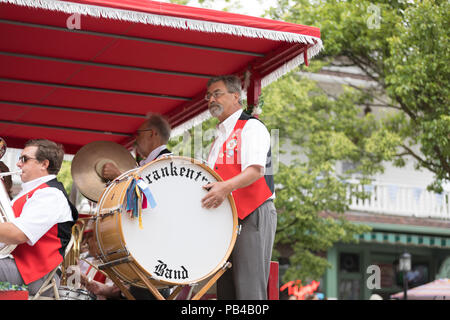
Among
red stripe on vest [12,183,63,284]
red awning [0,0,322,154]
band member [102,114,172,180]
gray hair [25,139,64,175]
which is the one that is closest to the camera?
red stripe on vest [12,183,63,284]

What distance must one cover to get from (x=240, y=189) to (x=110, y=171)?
2.73 metres

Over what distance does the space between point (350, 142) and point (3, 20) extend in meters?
11.7

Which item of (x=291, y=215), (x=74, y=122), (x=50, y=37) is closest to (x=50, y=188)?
(x=50, y=37)

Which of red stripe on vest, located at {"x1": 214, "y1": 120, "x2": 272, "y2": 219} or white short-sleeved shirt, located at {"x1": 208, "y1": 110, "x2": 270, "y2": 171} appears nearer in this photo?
white short-sleeved shirt, located at {"x1": 208, "y1": 110, "x2": 270, "y2": 171}

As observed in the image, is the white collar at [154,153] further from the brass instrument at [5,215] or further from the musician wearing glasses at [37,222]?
the brass instrument at [5,215]

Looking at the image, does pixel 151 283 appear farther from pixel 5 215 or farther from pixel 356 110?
pixel 356 110

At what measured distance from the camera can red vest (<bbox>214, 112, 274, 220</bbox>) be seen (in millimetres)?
4656

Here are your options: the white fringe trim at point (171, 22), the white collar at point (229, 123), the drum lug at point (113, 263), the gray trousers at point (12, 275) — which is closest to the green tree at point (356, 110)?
the white fringe trim at point (171, 22)

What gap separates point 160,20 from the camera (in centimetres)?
498

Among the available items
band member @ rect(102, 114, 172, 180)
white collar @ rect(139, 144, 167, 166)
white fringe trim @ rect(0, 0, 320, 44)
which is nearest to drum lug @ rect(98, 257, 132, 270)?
white collar @ rect(139, 144, 167, 166)

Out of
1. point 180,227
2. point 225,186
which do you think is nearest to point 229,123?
point 225,186

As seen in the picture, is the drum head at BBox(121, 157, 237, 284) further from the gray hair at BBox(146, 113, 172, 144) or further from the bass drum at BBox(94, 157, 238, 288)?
the gray hair at BBox(146, 113, 172, 144)

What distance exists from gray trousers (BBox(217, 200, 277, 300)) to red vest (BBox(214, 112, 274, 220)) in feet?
0.16

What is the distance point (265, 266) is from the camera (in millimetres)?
4719
